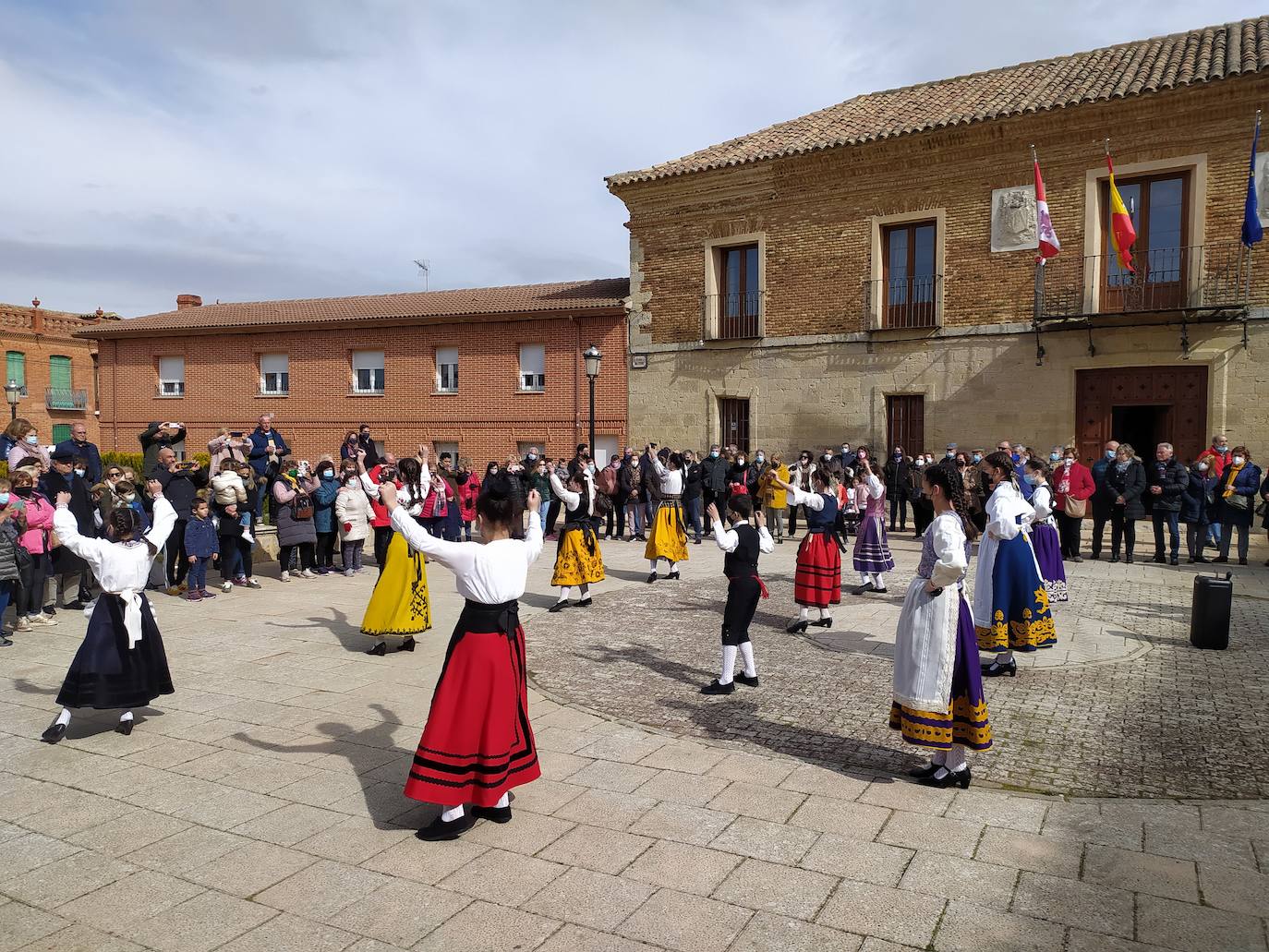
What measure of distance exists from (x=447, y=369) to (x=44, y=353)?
20450mm

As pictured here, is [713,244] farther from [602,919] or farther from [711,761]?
[602,919]

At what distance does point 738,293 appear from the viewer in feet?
68.4

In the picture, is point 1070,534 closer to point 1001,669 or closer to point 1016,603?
point 1016,603

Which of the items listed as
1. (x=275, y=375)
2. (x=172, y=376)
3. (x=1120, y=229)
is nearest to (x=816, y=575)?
(x=1120, y=229)

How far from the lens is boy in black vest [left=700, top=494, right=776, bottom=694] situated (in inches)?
270

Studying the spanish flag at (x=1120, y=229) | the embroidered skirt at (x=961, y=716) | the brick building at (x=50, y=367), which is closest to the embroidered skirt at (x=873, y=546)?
the embroidered skirt at (x=961, y=716)

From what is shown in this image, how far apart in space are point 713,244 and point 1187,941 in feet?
61.4

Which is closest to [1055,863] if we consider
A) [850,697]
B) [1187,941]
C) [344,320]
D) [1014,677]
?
[1187,941]

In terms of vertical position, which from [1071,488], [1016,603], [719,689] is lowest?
[719,689]

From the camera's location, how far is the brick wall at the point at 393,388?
76.5ft

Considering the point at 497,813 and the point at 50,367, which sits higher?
the point at 50,367

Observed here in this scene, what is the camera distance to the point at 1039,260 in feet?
56.6

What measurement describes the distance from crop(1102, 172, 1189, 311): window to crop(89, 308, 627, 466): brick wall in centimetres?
1088

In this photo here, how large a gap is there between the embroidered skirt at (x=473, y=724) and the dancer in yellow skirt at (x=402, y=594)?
348cm
